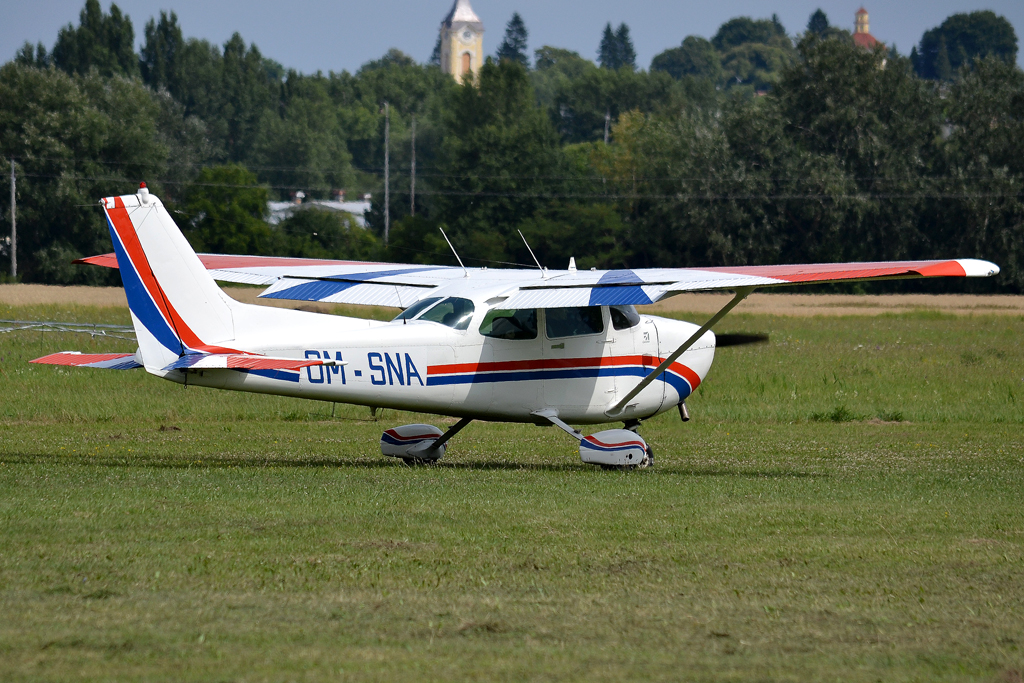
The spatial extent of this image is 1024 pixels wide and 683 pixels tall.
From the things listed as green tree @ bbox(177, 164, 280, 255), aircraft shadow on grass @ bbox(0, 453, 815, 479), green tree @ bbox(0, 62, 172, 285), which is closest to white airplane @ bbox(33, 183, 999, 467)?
aircraft shadow on grass @ bbox(0, 453, 815, 479)

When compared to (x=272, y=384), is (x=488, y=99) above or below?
above

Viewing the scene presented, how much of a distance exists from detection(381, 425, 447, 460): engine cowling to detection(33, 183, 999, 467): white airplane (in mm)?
15

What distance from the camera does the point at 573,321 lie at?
12.3 meters

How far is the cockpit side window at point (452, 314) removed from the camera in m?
11.8

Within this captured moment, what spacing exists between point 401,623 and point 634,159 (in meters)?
70.6

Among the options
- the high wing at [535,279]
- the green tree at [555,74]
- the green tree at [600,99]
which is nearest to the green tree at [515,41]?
the green tree at [555,74]

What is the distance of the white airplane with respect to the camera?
10.7 m

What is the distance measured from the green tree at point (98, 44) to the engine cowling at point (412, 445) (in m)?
92.2

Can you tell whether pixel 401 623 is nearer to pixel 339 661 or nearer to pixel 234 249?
pixel 339 661

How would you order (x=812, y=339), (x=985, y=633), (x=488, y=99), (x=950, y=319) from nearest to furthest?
(x=985, y=633) → (x=812, y=339) → (x=950, y=319) → (x=488, y=99)

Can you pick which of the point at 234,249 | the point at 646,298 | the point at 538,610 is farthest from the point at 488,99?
the point at 538,610

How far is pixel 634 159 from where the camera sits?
74.8m

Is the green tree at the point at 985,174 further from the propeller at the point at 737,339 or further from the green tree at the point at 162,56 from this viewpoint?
the green tree at the point at 162,56

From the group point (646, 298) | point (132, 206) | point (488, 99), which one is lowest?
point (646, 298)
